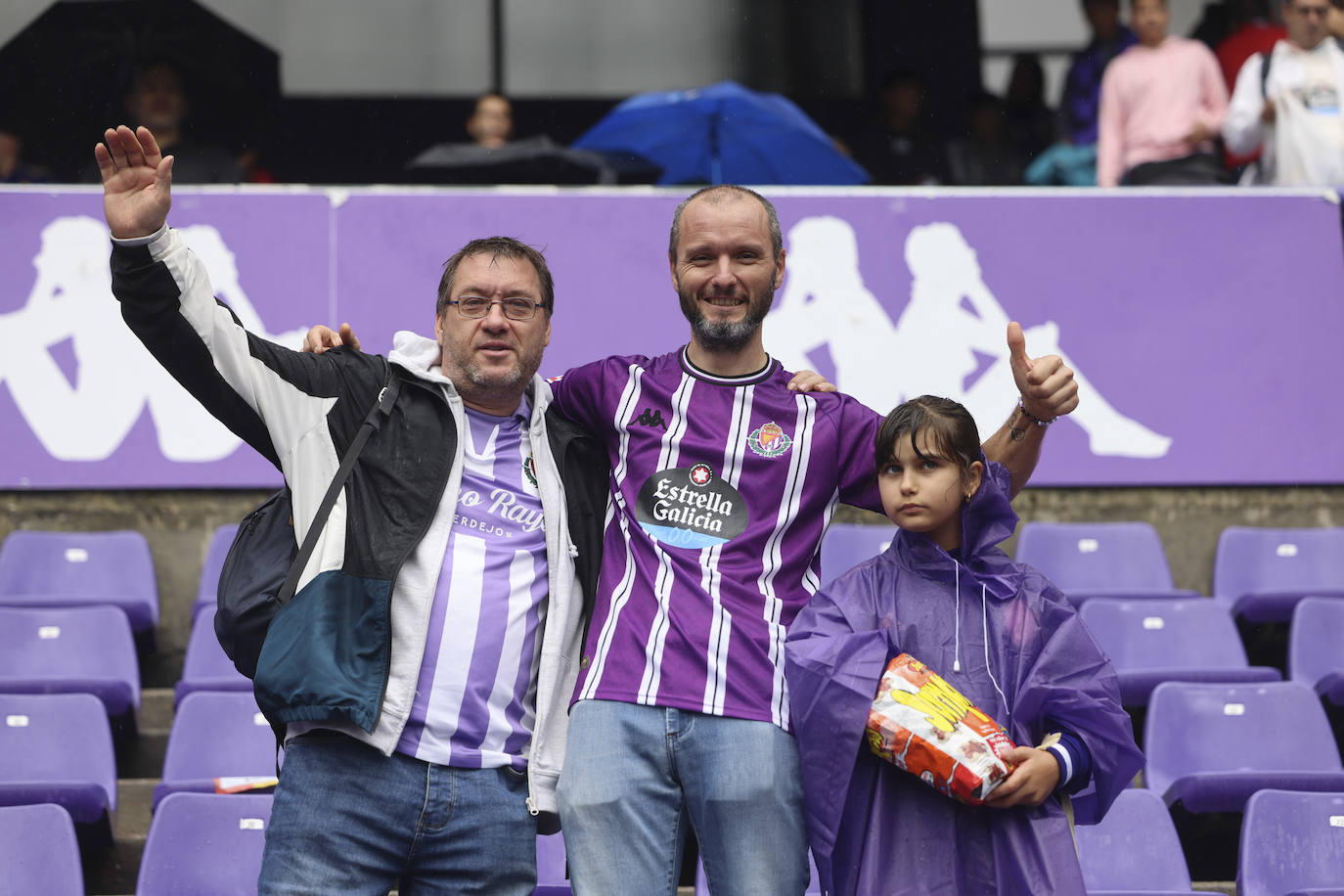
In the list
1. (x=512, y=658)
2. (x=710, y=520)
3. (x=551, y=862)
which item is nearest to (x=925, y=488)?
(x=710, y=520)

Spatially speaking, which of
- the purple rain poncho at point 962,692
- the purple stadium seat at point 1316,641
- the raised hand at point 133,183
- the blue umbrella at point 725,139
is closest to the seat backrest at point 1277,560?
the purple stadium seat at point 1316,641

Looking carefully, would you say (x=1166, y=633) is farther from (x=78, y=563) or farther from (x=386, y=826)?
(x=78, y=563)

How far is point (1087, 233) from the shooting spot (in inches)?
211

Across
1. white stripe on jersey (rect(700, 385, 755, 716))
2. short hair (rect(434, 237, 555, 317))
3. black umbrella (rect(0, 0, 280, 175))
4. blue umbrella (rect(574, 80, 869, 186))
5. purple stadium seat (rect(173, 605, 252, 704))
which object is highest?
black umbrella (rect(0, 0, 280, 175))

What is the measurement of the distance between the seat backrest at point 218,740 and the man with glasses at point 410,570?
139cm

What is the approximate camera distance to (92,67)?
23.0 ft

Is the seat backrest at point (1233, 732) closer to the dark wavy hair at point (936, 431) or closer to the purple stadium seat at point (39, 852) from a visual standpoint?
the dark wavy hair at point (936, 431)

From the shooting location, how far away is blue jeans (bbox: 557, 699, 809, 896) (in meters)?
2.23

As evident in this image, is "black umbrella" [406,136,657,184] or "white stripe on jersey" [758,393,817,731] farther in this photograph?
"black umbrella" [406,136,657,184]

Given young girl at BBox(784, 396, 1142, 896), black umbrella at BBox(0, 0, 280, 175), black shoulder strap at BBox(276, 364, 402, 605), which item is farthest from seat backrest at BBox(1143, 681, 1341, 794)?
black umbrella at BBox(0, 0, 280, 175)

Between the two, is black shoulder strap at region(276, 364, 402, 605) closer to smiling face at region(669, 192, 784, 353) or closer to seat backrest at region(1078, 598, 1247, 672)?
smiling face at region(669, 192, 784, 353)

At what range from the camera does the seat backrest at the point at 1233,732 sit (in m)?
3.76

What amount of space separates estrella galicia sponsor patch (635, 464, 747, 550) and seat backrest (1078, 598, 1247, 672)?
2.16 m

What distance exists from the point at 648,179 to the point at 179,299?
4.22 metres
